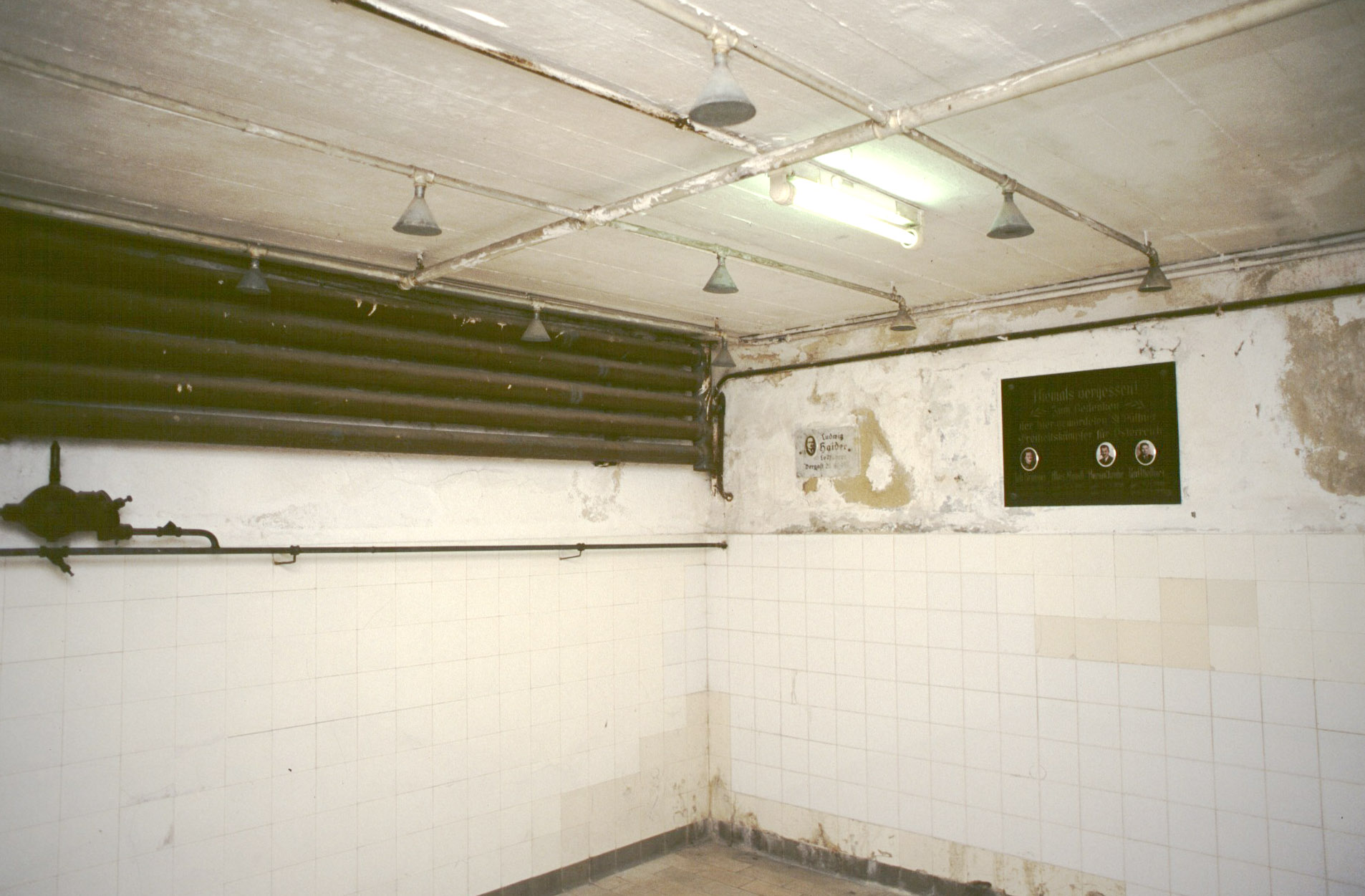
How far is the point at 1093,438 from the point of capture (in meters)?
4.66

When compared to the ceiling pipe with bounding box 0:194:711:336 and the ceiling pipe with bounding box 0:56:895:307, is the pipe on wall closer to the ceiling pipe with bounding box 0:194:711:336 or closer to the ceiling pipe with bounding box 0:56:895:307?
the ceiling pipe with bounding box 0:194:711:336

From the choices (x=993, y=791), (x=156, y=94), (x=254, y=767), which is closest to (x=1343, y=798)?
(x=993, y=791)

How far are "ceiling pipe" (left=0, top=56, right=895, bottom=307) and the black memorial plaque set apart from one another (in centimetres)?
235

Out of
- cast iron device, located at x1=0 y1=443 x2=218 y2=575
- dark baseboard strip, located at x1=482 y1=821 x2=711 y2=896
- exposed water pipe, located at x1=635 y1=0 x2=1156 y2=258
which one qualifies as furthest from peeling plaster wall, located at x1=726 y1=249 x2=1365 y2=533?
cast iron device, located at x1=0 y1=443 x2=218 y2=575

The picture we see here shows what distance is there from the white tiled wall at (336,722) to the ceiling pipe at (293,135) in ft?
6.93

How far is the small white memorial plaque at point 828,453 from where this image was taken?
5688mm

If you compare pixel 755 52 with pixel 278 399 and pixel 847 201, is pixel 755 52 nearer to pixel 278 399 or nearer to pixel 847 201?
pixel 847 201

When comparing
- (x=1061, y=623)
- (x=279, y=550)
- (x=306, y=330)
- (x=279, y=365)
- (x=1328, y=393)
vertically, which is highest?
(x=306, y=330)

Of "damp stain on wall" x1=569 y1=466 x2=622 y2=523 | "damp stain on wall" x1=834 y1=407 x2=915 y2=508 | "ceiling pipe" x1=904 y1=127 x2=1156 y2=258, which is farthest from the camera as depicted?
"damp stain on wall" x1=569 y1=466 x2=622 y2=523

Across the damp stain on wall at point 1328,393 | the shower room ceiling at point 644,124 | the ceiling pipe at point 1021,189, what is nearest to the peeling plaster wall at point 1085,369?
the damp stain on wall at point 1328,393

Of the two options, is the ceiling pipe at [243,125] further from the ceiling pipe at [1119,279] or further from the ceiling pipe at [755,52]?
the ceiling pipe at [1119,279]

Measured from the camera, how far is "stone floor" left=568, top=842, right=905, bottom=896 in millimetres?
5172

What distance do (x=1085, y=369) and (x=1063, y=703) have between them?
178 centimetres

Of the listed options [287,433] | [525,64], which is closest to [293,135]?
[525,64]
